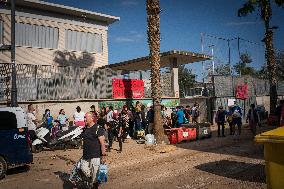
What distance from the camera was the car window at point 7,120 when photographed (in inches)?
404

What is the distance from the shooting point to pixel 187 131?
17.0 metres

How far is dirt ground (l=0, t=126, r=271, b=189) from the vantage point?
8.81 m

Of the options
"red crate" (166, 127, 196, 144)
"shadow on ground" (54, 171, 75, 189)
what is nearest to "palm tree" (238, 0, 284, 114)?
"red crate" (166, 127, 196, 144)

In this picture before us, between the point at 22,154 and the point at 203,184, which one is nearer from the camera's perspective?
the point at 203,184

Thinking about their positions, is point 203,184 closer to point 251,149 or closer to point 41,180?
point 41,180

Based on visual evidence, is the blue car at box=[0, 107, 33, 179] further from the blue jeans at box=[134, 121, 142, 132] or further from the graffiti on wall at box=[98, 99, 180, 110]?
the graffiti on wall at box=[98, 99, 180, 110]

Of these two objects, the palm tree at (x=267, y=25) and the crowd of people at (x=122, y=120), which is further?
the palm tree at (x=267, y=25)

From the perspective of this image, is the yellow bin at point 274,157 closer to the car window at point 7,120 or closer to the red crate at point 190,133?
the car window at point 7,120

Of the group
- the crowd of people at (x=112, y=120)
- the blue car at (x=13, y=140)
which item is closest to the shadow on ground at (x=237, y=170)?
the crowd of people at (x=112, y=120)

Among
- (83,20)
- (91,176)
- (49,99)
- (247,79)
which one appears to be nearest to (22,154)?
(91,176)

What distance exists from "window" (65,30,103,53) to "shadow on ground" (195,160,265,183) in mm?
20190

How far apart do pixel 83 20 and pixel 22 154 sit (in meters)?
20.4

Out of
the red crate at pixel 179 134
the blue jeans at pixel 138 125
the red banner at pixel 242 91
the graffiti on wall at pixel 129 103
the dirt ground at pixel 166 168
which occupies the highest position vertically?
the red banner at pixel 242 91

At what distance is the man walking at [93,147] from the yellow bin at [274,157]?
368 centimetres
